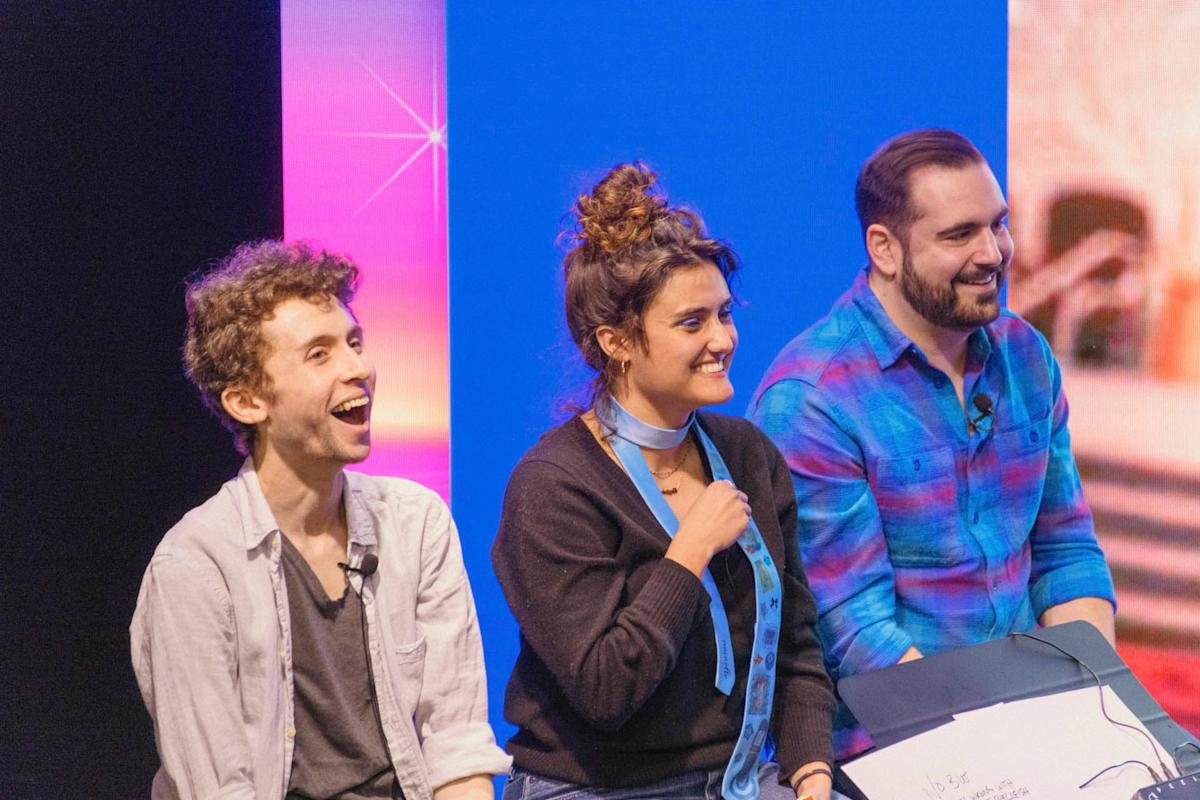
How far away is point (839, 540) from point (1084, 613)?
0.64 m

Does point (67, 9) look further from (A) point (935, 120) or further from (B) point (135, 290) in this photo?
(A) point (935, 120)

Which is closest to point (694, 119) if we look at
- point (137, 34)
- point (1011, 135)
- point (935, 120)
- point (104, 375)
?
point (935, 120)

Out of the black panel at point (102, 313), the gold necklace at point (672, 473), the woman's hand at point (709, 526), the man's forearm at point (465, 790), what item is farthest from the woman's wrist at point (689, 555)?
the black panel at point (102, 313)

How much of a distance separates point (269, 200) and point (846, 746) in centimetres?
197

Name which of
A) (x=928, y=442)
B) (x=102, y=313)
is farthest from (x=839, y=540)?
(x=102, y=313)

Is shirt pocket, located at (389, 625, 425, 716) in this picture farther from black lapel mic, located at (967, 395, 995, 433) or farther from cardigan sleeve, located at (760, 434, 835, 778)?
black lapel mic, located at (967, 395, 995, 433)

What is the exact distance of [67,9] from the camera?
10.1ft

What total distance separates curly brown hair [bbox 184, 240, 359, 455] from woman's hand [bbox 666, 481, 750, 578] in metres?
0.78

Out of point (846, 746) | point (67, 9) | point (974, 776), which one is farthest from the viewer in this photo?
point (67, 9)

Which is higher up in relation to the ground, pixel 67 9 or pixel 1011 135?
pixel 67 9

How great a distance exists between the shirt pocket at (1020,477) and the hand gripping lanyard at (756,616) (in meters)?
0.78

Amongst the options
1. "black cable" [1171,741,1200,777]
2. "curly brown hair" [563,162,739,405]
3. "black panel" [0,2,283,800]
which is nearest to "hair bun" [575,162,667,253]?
"curly brown hair" [563,162,739,405]

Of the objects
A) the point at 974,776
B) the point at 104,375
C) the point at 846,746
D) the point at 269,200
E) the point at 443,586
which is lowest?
the point at 846,746

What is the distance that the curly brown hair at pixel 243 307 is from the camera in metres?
2.31
